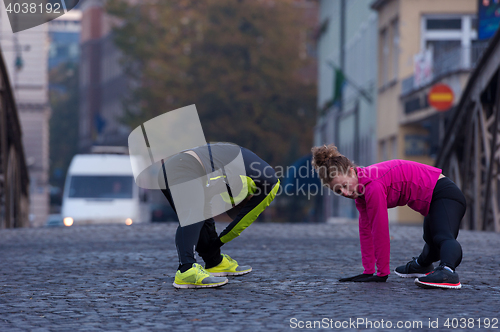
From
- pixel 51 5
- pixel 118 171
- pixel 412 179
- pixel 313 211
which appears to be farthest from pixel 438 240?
pixel 313 211

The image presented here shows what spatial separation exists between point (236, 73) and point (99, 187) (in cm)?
1712

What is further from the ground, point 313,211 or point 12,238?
point 12,238

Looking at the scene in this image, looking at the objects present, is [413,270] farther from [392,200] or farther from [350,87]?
[350,87]

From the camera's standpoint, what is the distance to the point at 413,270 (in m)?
6.41

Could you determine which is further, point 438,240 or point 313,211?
point 313,211

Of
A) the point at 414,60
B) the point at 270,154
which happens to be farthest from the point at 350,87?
the point at 414,60

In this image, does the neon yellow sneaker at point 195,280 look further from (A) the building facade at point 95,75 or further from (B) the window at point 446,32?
(A) the building facade at point 95,75

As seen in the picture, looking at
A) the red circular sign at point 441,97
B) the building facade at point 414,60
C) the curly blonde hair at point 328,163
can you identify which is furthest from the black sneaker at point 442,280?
the building facade at point 414,60

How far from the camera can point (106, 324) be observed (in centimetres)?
466

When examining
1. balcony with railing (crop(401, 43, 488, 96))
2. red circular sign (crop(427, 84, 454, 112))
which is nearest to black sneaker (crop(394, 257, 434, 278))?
balcony with railing (crop(401, 43, 488, 96))

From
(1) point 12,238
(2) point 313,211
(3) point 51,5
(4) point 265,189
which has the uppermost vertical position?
(3) point 51,5

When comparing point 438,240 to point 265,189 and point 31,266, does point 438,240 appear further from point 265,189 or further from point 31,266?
point 31,266

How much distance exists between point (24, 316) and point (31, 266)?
2784 millimetres

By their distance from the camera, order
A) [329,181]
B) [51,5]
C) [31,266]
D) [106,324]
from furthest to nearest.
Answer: [51,5]
[31,266]
[329,181]
[106,324]
